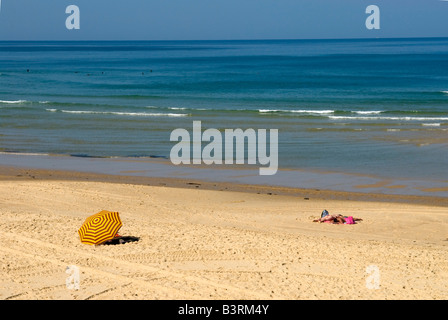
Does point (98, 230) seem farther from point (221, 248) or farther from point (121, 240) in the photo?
point (221, 248)

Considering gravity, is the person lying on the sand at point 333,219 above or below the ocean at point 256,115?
below

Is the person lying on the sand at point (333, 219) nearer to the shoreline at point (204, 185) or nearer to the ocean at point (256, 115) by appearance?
the shoreline at point (204, 185)

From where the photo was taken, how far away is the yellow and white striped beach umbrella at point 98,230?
1131 centimetres

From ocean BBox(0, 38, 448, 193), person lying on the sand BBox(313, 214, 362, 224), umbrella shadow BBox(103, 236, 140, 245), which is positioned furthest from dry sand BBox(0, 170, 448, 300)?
ocean BBox(0, 38, 448, 193)

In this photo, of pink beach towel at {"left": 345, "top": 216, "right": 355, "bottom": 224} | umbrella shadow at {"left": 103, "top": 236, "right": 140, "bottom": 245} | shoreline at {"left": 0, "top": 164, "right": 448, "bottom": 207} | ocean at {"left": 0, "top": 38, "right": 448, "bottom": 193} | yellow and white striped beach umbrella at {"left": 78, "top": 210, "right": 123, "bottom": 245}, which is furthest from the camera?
ocean at {"left": 0, "top": 38, "right": 448, "bottom": 193}

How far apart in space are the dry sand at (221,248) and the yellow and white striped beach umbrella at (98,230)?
199 millimetres

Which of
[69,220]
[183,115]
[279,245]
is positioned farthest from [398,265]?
[183,115]

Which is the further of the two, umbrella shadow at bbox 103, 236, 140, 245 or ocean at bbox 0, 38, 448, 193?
ocean at bbox 0, 38, 448, 193

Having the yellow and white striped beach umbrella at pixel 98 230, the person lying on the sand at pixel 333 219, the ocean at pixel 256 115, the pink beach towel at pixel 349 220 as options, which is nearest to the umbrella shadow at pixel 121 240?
the yellow and white striped beach umbrella at pixel 98 230

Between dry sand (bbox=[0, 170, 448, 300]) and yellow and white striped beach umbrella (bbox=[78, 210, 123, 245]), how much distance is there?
0.65 ft

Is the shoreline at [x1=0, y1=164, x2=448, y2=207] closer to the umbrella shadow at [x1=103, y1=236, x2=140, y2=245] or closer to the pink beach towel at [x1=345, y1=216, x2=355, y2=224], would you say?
the pink beach towel at [x1=345, y1=216, x2=355, y2=224]

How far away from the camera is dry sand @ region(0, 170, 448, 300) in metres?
9.21

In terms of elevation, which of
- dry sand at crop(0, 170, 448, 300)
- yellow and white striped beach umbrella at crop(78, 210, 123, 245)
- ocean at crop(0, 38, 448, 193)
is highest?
ocean at crop(0, 38, 448, 193)

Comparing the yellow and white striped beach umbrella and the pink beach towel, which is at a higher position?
the yellow and white striped beach umbrella
